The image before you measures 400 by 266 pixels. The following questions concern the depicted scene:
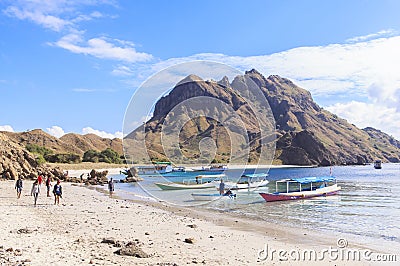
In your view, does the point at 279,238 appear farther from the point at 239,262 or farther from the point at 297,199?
the point at 297,199

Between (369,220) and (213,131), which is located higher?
(213,131)

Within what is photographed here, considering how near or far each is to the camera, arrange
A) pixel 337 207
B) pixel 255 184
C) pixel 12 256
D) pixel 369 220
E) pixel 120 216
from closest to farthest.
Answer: pixel 12 256, pixel 120 216, pixel 369 220, pixel 337 207, pixel 255 184

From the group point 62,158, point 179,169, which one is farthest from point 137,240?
point 179,169

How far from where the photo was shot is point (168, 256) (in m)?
12.9

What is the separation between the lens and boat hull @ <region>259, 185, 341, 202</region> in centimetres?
4153

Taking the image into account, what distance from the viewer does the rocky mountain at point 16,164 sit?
173ft

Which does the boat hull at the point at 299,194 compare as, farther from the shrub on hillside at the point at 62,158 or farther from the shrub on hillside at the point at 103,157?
the shrub on hillside at the point at 103,157

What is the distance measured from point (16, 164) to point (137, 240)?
48.1 meters

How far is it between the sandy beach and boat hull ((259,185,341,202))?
54.7ft

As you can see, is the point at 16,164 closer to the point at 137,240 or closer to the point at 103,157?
the point at 137,240

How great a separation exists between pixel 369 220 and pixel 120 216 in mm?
19106

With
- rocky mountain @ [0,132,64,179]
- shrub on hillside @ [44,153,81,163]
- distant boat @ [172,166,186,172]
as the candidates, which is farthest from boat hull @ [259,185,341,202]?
shrub on hillside @ [44,153,81,163]

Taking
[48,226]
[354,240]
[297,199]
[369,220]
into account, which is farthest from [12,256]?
[297,199]

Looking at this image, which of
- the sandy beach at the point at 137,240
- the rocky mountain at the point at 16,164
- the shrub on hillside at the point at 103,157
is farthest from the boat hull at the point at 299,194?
the shrub on hillside at the point at 103,157
